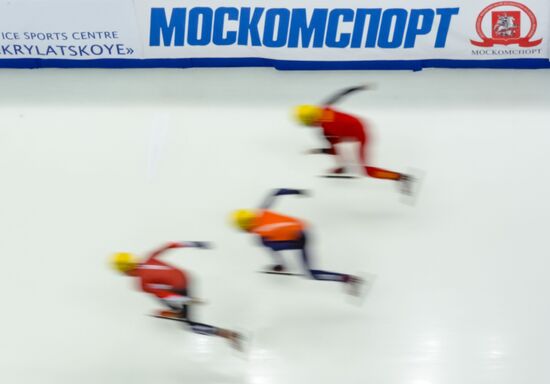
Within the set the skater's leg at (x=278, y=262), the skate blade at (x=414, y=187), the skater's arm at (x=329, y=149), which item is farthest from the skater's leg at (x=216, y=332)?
the skate blade at (x=414, y=187)

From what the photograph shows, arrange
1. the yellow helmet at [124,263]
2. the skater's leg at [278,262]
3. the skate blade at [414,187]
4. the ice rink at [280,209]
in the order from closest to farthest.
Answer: the yellow helmet at [124,263] < the ice rink at [280,209] < the skater's leg at [278,262] < the skate blade at [414,187]

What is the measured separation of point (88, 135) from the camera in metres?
5.16

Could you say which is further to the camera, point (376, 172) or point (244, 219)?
point (376, 172)

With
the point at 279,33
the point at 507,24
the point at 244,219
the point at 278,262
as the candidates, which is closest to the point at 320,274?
the point at 278,262

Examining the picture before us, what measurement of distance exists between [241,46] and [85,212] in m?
1.52

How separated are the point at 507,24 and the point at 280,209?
1.87m

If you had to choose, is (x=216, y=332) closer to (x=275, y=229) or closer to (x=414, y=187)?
(x=275, y=229)

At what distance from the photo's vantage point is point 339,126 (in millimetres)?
4258

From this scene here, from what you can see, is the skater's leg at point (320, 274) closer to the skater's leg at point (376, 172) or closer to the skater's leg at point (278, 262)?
the skater's leg at point (278, 262)

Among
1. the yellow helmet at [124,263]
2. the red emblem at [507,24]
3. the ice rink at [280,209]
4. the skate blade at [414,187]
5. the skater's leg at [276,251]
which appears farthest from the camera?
the red emblem at [507,24]

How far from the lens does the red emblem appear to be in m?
5.03

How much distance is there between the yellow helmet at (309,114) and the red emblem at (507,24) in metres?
1.53

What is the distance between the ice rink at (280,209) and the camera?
3994mm

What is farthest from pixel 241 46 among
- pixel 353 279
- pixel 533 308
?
pixel 533 308
